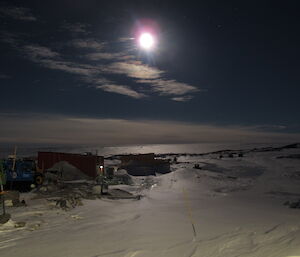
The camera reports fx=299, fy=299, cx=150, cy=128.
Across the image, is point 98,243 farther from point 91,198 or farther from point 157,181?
point 157,181

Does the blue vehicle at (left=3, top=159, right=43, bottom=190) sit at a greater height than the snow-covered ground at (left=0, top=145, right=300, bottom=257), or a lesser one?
greater

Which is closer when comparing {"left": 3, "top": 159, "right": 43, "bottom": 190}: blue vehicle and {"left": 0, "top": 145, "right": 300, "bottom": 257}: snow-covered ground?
{"left": 0, "top": 145, "right": 300, "bottom": 257}: snow-covered ground

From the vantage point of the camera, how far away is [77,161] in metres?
29.5

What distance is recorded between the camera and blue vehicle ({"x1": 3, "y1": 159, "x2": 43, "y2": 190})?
2061cm

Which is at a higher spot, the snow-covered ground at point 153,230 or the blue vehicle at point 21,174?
the blue vehicle at point 21,174

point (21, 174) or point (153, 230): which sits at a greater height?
point (21, 174)

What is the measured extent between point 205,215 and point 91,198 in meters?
6.67

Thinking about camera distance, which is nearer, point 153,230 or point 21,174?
point 153,230

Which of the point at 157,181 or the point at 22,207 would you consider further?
the point at 157,181

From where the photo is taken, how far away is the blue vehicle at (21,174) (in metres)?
20.6

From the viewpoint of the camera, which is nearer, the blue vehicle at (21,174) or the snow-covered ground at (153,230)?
the snow-covered ground at (153,230)

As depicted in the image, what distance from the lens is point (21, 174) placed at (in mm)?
20984

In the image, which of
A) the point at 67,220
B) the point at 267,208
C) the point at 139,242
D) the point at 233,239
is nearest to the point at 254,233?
the point at 233,239

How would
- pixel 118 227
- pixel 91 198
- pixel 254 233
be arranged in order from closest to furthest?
pixel 254 233, pixel 118 227, pixel 91 198
